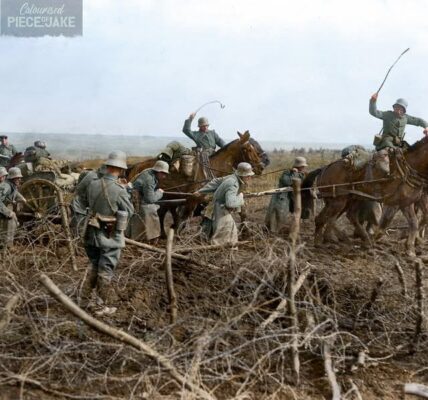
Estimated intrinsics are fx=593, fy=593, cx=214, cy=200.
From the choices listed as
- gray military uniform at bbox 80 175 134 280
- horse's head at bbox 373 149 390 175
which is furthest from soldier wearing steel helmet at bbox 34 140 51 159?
horse's head at bbox 373 149 390 175

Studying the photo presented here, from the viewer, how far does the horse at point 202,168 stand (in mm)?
11320

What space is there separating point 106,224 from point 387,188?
19.2ft

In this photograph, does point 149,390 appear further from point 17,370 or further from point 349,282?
point 349,282

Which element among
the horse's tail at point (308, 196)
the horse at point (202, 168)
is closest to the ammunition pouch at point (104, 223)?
the horse at point (202, 168)

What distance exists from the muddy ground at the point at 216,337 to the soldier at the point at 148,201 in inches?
74.7

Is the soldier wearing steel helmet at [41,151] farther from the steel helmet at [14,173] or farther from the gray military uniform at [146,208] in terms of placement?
the gray military uniform at [146,208]

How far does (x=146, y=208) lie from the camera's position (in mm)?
9992

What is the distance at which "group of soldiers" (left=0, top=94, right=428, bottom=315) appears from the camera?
6.57 m

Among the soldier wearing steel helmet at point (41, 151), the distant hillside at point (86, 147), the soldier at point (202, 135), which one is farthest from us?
the distant hillside at point (86, 147)

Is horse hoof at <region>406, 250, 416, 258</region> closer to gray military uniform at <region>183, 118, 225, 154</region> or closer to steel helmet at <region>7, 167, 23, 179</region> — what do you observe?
gray military uniform at <region>183, 118, 225, 154</region>

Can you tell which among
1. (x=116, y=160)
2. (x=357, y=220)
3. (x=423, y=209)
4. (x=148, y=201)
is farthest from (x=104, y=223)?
(x=423, y=209)

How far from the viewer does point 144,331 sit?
19.5 ft

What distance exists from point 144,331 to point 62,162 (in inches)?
239

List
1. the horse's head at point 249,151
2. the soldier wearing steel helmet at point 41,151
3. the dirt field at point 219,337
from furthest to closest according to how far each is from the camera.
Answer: the horse's head at point 249,151 < the soldier wearing steel helmet at point 41,151 < the dirt field at point 219,337
